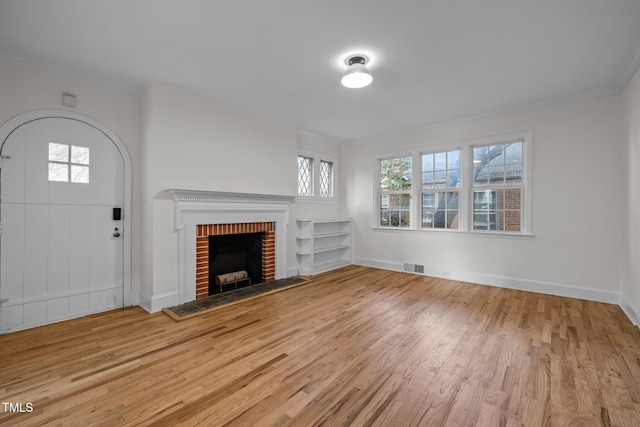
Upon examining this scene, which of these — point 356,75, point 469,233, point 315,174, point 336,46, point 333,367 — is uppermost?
point 336,46

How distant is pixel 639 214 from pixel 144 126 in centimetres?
551

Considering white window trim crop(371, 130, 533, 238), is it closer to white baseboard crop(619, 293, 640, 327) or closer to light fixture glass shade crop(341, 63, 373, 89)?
white baseboard crop(619, 293, 640, 327)

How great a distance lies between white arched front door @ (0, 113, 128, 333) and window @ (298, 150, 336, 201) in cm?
289

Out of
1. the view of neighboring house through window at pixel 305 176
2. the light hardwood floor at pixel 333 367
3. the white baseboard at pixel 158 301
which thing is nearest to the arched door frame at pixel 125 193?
the white baseboard at pixel 158 301

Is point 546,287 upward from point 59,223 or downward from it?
downward

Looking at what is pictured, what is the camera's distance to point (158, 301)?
325cm

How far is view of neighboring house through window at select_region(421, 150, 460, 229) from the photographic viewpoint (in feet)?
15.6

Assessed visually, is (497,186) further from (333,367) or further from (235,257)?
(235,257)

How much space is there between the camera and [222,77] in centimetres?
315

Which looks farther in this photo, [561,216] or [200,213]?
[561,216]

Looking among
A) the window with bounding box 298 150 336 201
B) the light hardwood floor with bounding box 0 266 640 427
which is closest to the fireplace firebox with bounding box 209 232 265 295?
the light hardwood floor with bounding box 0 266 640 427

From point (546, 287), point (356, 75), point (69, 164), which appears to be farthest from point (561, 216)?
point (69, 164)

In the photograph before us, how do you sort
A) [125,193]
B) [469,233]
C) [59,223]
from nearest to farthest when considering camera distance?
[59,223] → [125,193] → [469,233]

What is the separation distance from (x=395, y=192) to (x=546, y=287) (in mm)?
2706
